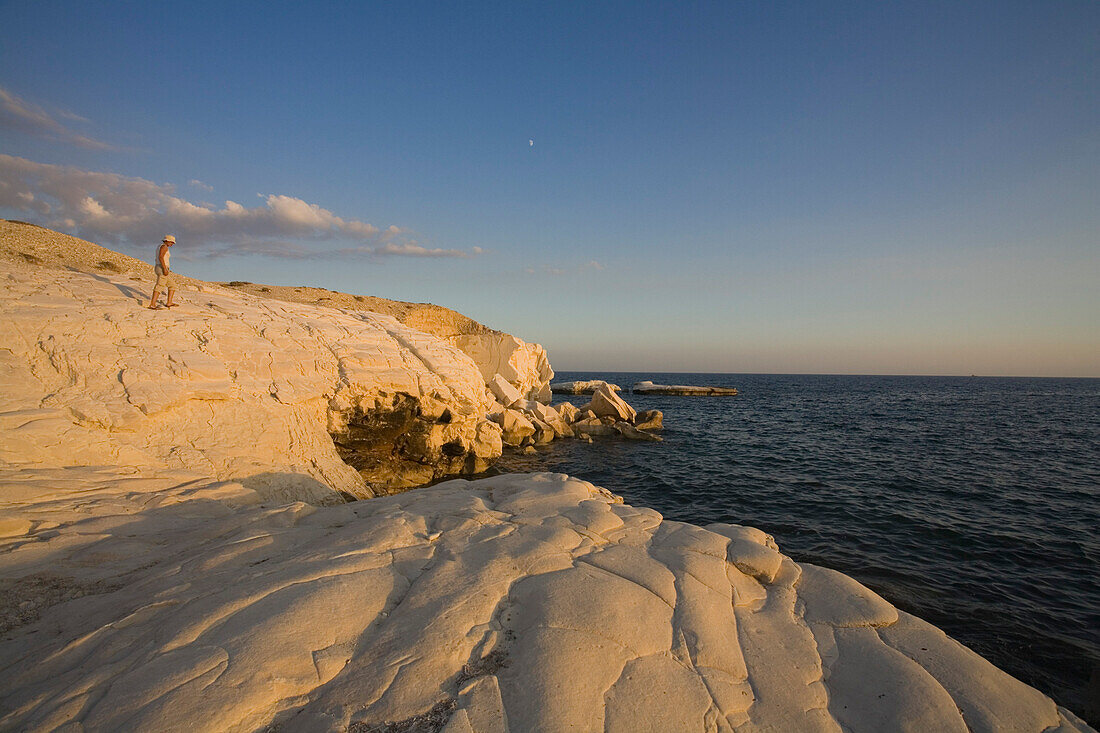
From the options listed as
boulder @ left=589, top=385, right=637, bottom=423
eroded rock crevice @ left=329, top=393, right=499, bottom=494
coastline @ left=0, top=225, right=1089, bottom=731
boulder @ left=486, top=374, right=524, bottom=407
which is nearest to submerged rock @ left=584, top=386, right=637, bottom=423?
boulder @ left=589, top=385, right=637, bottom=423

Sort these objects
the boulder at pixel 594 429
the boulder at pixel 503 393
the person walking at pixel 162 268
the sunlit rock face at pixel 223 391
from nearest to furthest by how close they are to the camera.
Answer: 1. the sunlit rock face at pixel 223 391
2. the person walking at pixel 162 268
3. the boulder at pixel 503 393
4. the boulder at pixel 594 429

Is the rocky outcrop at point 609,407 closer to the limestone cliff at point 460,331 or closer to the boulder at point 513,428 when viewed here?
the limestone cliff at point 460,331

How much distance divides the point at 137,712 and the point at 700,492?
49.8 ft

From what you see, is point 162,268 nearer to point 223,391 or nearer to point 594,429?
point 223,391

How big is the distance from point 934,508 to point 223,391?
1973 centimetres

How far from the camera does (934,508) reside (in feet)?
44.7

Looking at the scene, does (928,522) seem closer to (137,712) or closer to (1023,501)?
(1023,501)

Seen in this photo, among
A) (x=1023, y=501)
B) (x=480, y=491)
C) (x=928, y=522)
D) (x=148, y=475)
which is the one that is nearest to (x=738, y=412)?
(x=1023, y=501)

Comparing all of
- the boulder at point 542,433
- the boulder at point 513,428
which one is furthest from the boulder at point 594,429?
the boulder at point 513,428

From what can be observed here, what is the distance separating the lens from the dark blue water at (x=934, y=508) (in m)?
7.70

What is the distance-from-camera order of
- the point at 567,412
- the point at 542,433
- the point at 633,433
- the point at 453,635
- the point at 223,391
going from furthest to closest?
the point at 567,412, the point at 633,433, the point at 542,433, the point at 223,391, the point at 453,635

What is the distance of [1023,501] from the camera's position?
563 inches

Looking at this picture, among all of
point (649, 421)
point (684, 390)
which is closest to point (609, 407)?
point (649, 421)

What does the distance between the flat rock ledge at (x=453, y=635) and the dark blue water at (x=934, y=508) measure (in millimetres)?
4246
